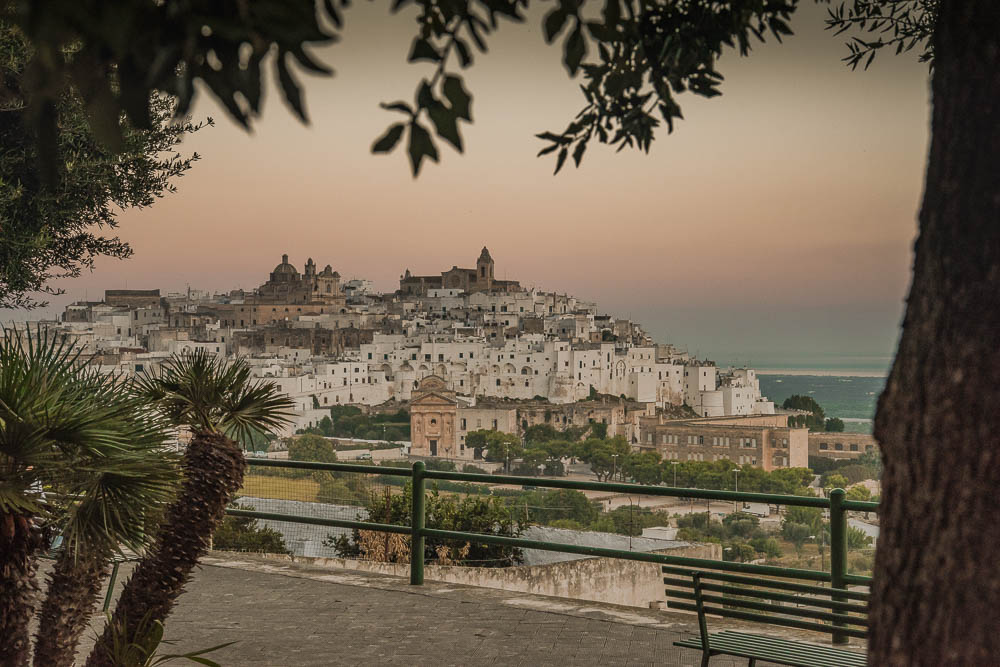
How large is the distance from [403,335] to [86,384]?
174 feet

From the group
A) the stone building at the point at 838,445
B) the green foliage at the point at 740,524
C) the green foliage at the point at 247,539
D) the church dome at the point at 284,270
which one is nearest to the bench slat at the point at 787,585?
the green foliage at the point at 740,524

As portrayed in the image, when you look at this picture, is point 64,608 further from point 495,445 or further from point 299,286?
point 299,286

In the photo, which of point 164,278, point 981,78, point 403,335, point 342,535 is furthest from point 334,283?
point 981,78

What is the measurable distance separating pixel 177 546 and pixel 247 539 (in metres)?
8.97

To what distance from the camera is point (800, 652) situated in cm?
513

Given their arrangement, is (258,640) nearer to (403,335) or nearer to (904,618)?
(904,618)

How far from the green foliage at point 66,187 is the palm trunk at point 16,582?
248 inches

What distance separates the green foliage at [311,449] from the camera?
34013 mm

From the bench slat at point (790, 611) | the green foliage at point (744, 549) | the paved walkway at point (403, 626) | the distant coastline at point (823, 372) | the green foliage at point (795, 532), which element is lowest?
the green foliage at point (744, 549)

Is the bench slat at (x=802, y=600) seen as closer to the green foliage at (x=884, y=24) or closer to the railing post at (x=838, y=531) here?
the railing post at (x=838, y=531)

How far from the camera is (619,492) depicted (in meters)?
7.95

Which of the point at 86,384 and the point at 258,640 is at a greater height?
the point at 86,384

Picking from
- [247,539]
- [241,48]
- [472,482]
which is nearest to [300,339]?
[247,539]

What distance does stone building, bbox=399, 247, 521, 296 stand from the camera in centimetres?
6531
